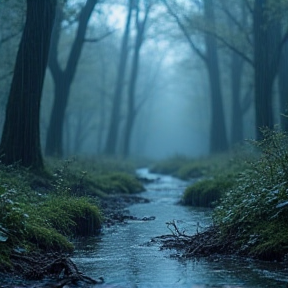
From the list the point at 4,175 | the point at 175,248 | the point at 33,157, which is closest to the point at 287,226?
the point at 175,248

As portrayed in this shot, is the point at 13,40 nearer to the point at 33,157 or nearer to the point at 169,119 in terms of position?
the point at 33,157

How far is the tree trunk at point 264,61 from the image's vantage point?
18822 millimetres

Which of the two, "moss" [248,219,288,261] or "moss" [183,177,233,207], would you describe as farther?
"moss" [183,177,233,207]

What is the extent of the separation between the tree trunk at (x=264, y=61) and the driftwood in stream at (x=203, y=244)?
34.4ft

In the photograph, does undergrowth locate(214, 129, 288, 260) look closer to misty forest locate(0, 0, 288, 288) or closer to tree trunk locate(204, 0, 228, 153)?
misty forest locate(0, 0, 288, 288)

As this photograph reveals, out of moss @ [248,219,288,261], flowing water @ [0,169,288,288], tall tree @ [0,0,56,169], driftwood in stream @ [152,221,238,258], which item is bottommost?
flowing water @ [0,169,288,288]

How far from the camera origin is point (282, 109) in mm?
23641

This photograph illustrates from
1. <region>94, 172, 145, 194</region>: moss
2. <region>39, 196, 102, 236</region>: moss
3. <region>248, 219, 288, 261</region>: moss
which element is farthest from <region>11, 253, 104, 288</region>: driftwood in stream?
<region>94, 172, 145, 194</region>: moss

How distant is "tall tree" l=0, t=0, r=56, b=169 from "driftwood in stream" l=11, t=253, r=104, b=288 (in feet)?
21.4

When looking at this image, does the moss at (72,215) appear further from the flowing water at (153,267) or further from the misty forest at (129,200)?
the flowing water at (153,267)

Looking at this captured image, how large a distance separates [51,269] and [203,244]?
2.33 metres

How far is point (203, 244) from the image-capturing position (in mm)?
8188

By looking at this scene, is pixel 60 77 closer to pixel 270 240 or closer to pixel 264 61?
pixel 264 61

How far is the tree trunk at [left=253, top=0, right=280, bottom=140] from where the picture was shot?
18.8 metres
